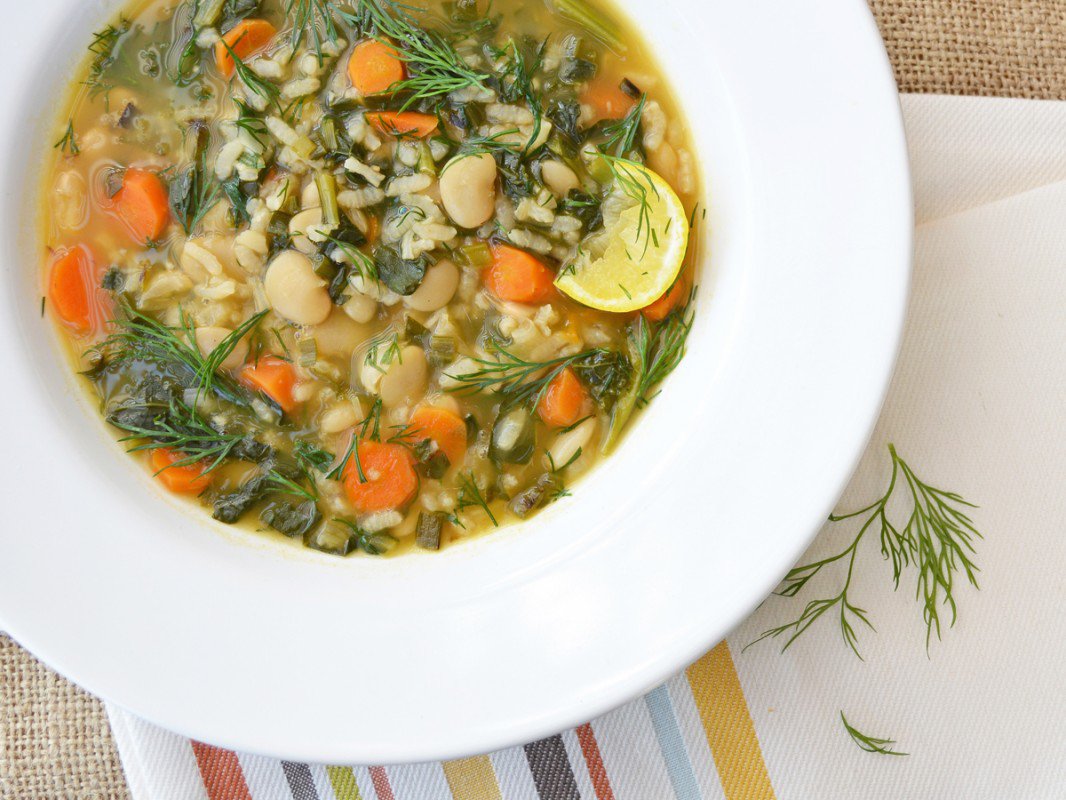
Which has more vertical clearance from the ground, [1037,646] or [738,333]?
[738,333]

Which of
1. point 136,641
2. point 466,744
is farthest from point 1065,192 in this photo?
point 136,641

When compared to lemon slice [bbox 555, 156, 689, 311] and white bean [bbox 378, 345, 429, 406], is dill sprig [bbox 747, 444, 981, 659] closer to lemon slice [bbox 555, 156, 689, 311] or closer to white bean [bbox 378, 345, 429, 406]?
lemon slice [bbox 555, 156, 689, 311]

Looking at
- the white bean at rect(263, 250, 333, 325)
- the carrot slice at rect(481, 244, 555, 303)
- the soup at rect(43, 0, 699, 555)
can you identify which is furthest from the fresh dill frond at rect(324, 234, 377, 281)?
the carrot slice at rect(481, 244, 555, 303)

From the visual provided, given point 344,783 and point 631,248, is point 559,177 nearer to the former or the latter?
point 631,248

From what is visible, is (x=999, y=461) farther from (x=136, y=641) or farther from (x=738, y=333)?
(x=136, y=641)

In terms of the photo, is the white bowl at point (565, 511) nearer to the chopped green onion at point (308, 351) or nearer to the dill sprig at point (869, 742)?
the chopped green onion at point (308, 351)

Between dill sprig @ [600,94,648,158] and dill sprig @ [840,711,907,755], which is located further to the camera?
dill sprig @ [840,711,907,755]

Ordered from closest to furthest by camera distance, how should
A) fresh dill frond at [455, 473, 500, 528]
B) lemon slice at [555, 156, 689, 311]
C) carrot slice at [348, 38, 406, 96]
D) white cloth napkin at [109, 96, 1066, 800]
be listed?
lemon slice at [555, 156, 689, 311], carrot slice at [348, 38, 406, 96], fresh dill frond at [455, 473, 500, 528], white cloth napkin at [109, 96, 1066, 800]

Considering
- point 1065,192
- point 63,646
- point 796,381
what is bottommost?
point 63,646
